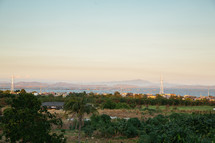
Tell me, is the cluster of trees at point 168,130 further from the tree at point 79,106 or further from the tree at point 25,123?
the tree at point 25,123

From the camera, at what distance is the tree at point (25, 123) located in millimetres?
4485

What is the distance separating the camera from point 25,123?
4559 millimetres

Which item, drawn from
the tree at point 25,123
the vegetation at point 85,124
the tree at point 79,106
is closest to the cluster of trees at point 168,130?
the vegetation at point 85,124

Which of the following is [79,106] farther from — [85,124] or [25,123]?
[25,123]

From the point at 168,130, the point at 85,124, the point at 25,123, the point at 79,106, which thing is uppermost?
the point at 25,123

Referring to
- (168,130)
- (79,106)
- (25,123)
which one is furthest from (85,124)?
(25,123)

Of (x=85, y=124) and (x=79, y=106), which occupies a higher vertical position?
(x=79, y=106)

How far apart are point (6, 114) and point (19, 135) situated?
0.52 meters

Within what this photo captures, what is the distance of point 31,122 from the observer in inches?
184

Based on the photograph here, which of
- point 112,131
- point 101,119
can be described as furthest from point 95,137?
point 101,119

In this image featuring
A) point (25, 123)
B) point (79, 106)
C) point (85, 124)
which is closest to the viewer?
point (25, 123)

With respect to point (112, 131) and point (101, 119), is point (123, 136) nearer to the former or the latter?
point (112, 131)

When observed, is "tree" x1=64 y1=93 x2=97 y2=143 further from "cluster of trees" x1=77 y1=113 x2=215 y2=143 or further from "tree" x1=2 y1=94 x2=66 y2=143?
"tree" x1=2 y1=94 x2=66 y2=143

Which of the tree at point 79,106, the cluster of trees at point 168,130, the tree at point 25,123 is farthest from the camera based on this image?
the tree at point 79,106
